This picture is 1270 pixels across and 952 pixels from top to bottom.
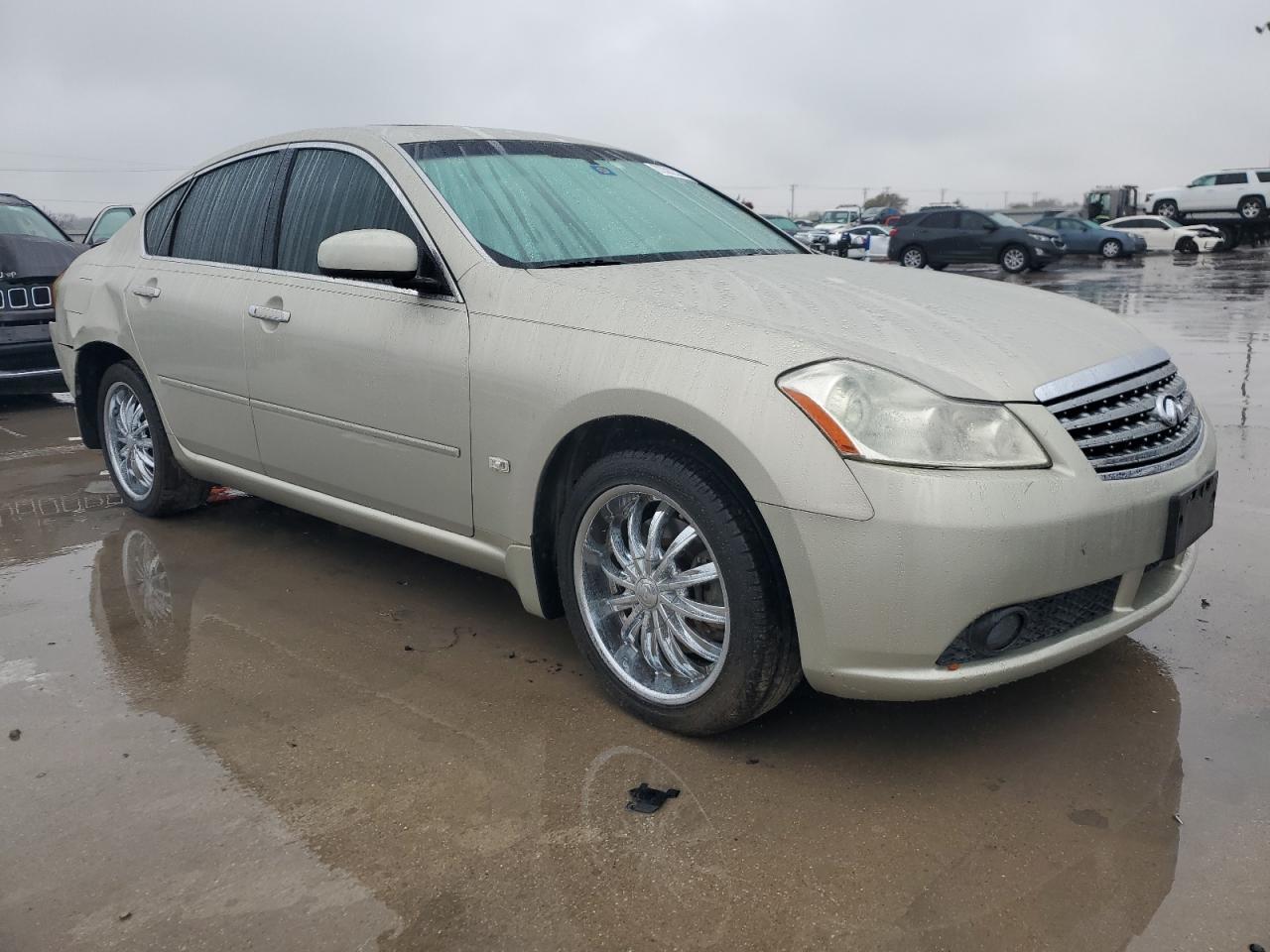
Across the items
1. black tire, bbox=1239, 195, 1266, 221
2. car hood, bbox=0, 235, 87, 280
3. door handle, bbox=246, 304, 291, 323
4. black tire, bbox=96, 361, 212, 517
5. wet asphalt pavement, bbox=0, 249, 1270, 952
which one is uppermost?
black tire, bbox=1239, 195, 1266, 221

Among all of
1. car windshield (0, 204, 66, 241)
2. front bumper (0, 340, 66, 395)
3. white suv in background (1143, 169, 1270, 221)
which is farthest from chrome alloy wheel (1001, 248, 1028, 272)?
front bumper (0, 340, 66, 395)

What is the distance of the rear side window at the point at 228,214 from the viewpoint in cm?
Result: 419

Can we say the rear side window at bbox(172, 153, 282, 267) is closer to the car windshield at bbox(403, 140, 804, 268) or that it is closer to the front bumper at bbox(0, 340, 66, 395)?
the car windshield at bbox(403, 140, 804, 268)

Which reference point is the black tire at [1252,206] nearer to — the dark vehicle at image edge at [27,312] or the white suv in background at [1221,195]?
the white suv in background at [1221,195]

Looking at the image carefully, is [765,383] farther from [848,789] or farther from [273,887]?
[273,887]

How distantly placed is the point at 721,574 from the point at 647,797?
1.85 feet

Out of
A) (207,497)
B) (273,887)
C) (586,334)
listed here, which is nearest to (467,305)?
(586,334)

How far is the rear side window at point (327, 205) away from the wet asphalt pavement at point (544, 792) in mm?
1256

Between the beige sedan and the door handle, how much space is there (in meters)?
0.01

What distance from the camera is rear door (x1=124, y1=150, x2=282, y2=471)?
4.13m

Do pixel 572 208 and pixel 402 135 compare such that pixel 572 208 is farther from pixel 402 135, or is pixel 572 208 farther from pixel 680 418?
pixel 680 418

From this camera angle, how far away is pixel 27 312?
26.3ft

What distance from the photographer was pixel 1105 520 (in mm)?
2596

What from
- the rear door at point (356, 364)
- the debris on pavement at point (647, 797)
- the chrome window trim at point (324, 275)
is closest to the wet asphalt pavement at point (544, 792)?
the debris on pavement at point (647, 797)
